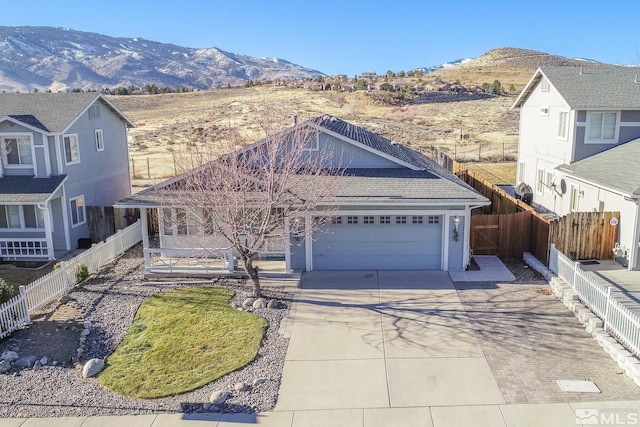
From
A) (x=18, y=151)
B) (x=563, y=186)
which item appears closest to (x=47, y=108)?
(x=18, y=151)

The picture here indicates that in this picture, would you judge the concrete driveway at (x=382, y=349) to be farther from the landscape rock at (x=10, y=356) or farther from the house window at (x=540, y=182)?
the house window at (x=540, y=182)

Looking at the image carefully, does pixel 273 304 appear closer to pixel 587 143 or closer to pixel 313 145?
pixel 313 145

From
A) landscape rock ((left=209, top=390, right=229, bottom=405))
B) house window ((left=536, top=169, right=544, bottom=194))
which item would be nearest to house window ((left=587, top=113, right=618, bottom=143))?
house window ((left=536, top=169, right=544, bottom=194))

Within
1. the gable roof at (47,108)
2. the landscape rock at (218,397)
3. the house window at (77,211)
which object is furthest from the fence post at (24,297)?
the gable roof at (47,108)

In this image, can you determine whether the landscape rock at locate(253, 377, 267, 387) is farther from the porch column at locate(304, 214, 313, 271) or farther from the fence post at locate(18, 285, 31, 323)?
the fence post at locate(18, 285, 31, 323)

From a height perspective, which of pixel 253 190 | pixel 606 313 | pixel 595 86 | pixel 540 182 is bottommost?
pixel 606 313

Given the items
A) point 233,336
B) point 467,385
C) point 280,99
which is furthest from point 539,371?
point 280,99
